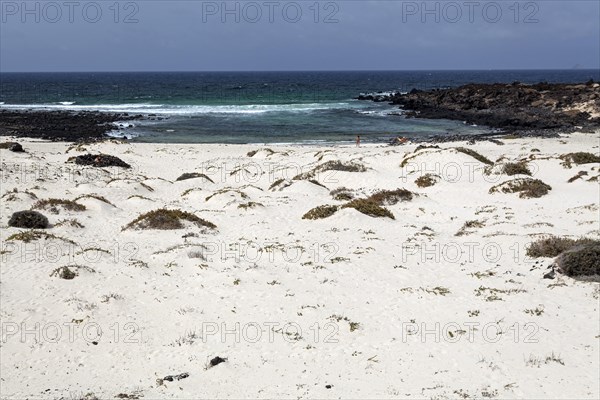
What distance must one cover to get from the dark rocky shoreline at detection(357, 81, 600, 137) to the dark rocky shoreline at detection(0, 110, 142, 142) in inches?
1534

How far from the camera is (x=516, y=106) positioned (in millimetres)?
69688

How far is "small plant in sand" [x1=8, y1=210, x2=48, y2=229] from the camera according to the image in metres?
17.1

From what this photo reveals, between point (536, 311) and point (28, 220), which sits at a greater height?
point (28, 220)

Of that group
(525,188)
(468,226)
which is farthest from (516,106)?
(468,226)

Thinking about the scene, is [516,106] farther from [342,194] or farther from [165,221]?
[165,221]

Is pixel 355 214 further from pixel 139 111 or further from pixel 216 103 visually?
pixel 216 103

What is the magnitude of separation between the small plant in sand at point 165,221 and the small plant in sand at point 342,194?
23.4 feet

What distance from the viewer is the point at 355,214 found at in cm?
1942

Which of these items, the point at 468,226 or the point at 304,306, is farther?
the point at 468,226

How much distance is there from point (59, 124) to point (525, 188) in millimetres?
52156

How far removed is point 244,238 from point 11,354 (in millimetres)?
8961

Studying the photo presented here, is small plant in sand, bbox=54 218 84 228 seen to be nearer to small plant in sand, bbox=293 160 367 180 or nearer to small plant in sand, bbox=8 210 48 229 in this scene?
small plant in sand, bbox=8 210 48 229

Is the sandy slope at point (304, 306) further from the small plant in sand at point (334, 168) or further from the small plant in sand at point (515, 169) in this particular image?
the small plant in sand at point (334, 168)

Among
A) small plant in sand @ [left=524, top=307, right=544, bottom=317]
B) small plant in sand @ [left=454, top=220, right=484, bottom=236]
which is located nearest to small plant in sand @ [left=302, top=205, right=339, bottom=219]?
small plant in sand @ [left=454, top=220, right=484, bottom=236]
